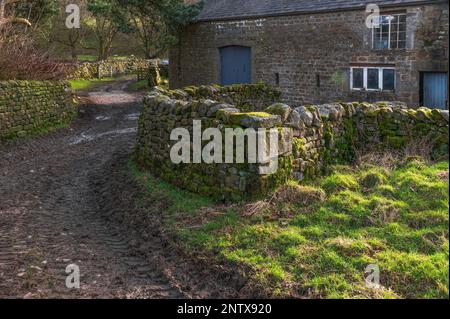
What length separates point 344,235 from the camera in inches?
260

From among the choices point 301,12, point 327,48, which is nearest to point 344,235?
point 327,48

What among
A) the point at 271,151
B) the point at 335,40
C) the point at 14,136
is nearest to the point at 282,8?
the point at 335,40

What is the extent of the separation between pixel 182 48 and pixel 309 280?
19589 mm

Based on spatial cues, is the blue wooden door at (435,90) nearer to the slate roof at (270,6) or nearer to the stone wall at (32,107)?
the slate roof at (270,6)

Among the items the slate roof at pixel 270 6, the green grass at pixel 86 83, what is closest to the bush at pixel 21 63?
the slate roof at pixel 270 6

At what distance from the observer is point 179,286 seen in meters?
5.97

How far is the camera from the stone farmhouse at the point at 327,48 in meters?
14.7

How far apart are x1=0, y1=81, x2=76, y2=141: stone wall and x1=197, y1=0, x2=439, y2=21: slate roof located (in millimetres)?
7250

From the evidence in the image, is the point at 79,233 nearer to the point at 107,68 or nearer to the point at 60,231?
the point at 60,231

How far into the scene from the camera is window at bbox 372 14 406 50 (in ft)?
49.6

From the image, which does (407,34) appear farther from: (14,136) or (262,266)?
(14,136)

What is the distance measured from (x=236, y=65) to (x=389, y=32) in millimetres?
7413

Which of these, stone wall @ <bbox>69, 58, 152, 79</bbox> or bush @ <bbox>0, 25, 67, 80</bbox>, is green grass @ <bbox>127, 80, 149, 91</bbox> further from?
bush @ <bbox>0, 25, 67, 80</bbox>

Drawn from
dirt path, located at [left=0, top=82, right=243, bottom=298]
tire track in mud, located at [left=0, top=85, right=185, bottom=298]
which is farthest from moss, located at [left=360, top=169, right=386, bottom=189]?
tire track in mud, located at [left=0, top=85, right=185, bottom=298]
